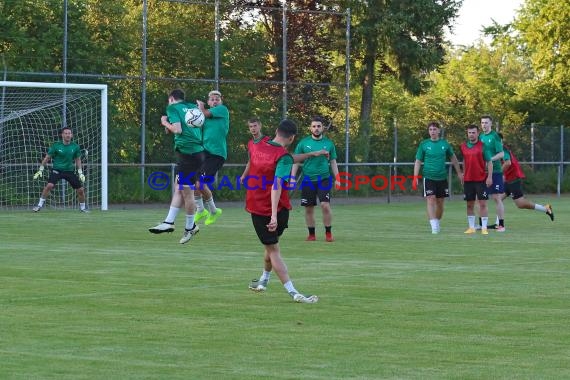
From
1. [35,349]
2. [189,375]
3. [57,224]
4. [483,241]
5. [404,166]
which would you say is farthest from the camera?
[404,166]

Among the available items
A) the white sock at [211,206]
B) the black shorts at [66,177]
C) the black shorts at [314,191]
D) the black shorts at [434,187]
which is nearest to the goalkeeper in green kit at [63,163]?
the black shorts at [66,177]

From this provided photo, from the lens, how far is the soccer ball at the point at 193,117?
20.2 m

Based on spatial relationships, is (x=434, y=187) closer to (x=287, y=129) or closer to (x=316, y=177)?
(x=316, y=177)

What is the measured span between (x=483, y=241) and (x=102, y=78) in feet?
48.3

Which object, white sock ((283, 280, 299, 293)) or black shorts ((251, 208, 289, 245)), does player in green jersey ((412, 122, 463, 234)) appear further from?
white sock ((283, 280, 299, 293))

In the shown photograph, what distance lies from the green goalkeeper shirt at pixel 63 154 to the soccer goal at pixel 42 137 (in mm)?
791

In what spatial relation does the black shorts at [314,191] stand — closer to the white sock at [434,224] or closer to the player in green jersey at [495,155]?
the white sock at [434,224]

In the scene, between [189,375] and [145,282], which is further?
[145,282]

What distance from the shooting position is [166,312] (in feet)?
37.8

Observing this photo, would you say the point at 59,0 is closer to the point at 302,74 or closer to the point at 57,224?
the point at 302,74

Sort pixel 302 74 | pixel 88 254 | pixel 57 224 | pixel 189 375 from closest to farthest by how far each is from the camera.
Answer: pixel 189 375
pixel 88 254
pixel 57 224
pixel 302 74

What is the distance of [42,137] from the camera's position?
32469 mm

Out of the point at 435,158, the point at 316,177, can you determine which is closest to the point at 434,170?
the point at 435,158

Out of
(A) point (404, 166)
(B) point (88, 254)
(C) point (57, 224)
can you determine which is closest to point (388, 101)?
(A) point (404, 166)
